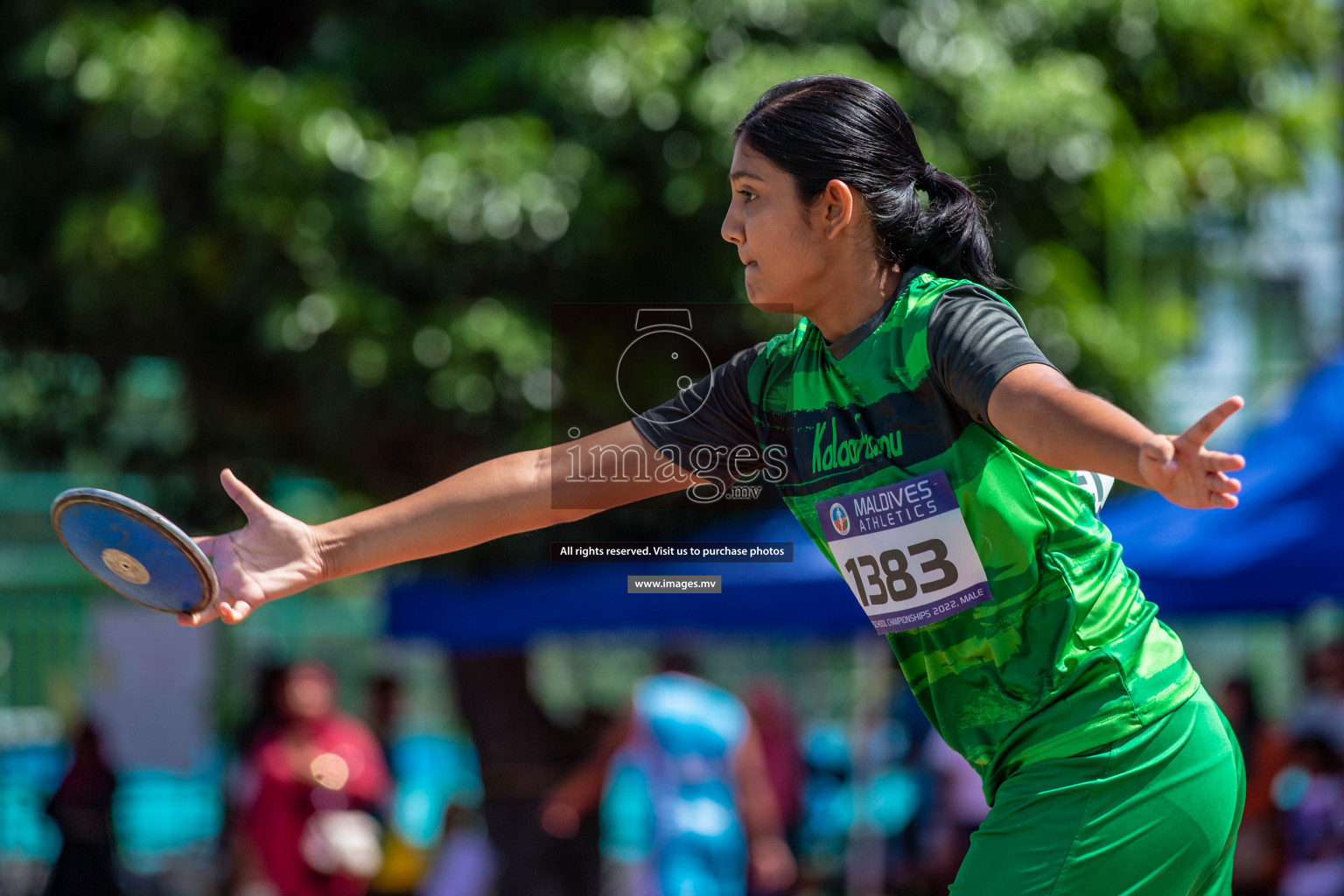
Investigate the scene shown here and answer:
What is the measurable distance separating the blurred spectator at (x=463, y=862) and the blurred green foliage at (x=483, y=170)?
7.02 feet

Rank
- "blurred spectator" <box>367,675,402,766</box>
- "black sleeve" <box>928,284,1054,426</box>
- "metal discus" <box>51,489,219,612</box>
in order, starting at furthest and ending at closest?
"blurred spectator" <box>367,675,402,766</box> < "metal discus" <box>51,489,219,612</box> < "black sleeve" <box>928,284,1054,426</box>

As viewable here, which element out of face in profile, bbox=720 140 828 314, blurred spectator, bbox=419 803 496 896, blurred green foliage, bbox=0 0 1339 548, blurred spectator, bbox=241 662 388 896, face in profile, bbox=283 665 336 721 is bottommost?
blurred spectator, bbox=419 803 496 896

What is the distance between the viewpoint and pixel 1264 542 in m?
6.17

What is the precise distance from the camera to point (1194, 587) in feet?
20.2

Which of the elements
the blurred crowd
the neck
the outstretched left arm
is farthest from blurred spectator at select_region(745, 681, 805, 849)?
the outstretched left arm

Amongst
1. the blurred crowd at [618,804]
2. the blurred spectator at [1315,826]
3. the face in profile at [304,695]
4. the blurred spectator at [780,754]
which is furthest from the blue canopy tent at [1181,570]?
the blurred spectator at [780,754]

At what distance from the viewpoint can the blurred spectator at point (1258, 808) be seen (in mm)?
7074

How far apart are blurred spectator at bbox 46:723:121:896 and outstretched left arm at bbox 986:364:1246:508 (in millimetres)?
7245

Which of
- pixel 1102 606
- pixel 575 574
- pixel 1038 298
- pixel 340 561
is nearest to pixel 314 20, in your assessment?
pixel 575 574

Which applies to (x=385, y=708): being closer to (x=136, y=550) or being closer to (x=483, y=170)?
(x=483, y=170)

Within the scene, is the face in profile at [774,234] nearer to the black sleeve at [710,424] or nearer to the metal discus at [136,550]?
the black sleeve at [710,424]

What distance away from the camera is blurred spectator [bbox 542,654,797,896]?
682cm

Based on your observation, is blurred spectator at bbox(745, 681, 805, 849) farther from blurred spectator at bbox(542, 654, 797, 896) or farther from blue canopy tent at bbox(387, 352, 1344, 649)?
blue canopy tent at bbox(387, 352, 1344, 649)

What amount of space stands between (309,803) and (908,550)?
615 centimetres
